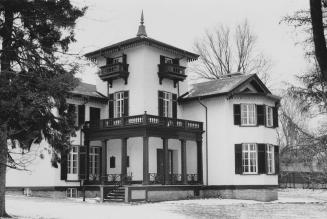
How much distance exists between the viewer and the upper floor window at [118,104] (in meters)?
36.3

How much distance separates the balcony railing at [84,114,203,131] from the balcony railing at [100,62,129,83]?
3441 mm

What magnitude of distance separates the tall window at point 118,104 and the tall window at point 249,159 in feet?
29.2

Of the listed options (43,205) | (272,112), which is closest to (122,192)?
(43,205)

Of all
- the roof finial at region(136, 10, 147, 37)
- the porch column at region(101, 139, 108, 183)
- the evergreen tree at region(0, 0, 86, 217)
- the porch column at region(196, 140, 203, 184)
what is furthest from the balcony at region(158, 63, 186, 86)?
the evergreen tree at region(0, 0, 86, 217)

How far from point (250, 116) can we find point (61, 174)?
1338 cm

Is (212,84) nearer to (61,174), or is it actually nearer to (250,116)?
(250,116)

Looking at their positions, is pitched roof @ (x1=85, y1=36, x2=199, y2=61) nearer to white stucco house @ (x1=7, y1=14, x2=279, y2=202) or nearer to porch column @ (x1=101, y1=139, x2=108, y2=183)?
white stucco house @ (x1=7, y1=14, x2=279, y2=202)

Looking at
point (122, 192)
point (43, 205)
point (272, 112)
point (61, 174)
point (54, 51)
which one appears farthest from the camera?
point (272, 112)

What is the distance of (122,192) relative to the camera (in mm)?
31828

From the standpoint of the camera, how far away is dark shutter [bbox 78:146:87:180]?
34.8 metres

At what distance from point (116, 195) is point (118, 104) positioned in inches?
305

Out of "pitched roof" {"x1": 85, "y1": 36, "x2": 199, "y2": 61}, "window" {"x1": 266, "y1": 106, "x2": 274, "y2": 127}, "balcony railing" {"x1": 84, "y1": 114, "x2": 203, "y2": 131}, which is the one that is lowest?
"balcony railing" {"x1": 84, "y1": 114, "x2": 203, "y2": 131}

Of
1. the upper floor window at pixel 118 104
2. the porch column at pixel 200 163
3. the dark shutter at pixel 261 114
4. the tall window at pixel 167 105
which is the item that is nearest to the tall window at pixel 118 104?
the upper floor window at pixel 118 104

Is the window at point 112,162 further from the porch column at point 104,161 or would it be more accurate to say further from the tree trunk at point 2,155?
the tree trunk at point 2,155
